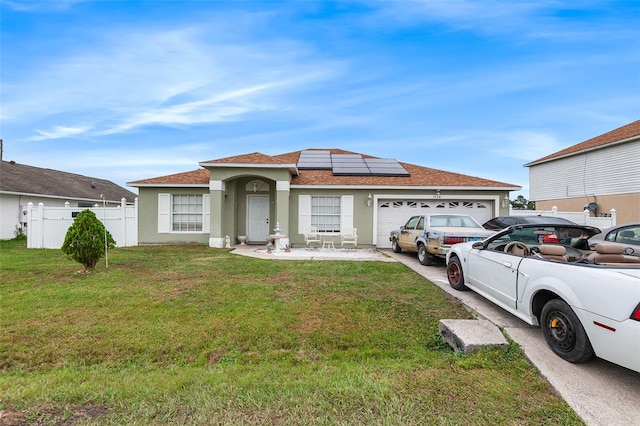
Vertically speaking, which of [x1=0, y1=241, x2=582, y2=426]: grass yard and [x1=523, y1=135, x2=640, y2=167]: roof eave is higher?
[x1=523, y1=135, x2=640, y2=167]: roof eave

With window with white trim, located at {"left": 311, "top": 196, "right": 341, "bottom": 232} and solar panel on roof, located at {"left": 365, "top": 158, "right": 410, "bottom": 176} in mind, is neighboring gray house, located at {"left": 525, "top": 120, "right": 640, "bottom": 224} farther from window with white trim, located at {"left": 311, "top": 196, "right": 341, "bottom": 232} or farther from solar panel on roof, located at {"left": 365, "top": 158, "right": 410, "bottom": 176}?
window with white trim, located at {"left": 311, "top": 196, "right": 341, "bottom": 232}

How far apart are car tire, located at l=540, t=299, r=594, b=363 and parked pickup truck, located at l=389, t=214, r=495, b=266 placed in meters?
4.47

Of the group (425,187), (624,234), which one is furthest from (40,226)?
(624,234)

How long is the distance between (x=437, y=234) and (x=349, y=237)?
5.04 m

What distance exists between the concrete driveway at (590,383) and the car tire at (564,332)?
0.10 metres

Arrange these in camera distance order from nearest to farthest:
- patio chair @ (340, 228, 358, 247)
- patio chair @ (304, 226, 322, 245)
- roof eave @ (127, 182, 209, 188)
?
patio chair @ (340, 228, 358, 247) < patio chair @ (304, 226, 322, 245) < roof eave @ (127, 182, 209, 188)

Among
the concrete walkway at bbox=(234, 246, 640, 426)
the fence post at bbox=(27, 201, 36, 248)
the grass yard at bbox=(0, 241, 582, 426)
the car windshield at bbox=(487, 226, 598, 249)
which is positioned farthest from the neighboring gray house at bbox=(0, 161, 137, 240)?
the concrete walkway at bbox=(234, 246, 640, 426)

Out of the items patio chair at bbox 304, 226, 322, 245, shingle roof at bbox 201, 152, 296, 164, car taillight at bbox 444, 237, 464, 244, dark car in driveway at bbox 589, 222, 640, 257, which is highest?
shingle roof at bbox 201, 152, 296, 164

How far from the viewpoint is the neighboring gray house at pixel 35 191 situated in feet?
52.6

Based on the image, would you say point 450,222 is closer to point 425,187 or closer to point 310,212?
point 425,187

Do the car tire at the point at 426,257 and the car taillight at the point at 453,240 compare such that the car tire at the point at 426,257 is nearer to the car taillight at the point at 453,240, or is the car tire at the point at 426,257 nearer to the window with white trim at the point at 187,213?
the car taillight at the point at 453,240

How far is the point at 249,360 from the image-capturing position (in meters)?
3.22

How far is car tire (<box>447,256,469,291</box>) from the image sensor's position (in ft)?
18.9

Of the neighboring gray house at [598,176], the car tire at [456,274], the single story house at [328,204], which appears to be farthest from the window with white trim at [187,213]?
the neighboring gray house at [598,176]
